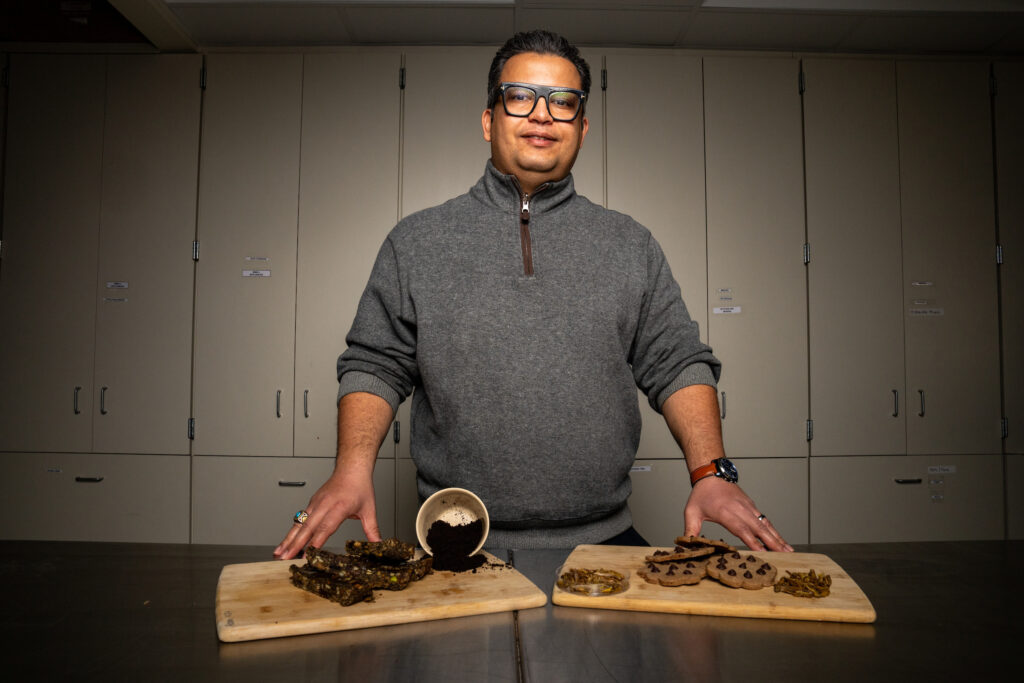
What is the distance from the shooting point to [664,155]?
3.10m

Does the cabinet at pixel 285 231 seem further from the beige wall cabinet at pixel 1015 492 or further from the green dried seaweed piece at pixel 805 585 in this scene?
the beige wall cabinet at pixel 1015 492

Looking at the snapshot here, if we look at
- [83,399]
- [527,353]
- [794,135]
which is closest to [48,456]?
[83,399]

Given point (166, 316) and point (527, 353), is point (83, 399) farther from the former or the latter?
point (527, 353)

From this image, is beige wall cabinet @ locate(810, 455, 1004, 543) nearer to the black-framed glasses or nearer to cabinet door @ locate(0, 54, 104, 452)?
the black-framed glasses

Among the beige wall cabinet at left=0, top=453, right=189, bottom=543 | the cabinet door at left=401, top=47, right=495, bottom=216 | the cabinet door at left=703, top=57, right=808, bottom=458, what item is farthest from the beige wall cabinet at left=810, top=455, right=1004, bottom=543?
the beige wall cabinet at left=0, top=453, right=189, bottom=543

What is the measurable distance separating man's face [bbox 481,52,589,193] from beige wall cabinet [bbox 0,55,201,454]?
7.35 ft

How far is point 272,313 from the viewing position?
120 inches

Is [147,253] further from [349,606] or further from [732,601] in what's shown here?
[732,601]

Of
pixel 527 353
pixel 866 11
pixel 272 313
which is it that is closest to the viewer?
pixel 527 353

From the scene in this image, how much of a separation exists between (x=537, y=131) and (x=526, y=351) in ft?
1.60

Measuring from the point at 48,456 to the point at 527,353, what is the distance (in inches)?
113

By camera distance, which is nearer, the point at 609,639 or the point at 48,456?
the point at 609,639

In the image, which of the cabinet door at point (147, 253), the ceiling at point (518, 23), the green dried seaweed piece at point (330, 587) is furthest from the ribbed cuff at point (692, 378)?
the cabinet door at point (147, 253)

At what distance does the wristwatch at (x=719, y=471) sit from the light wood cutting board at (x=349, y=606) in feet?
1.53
